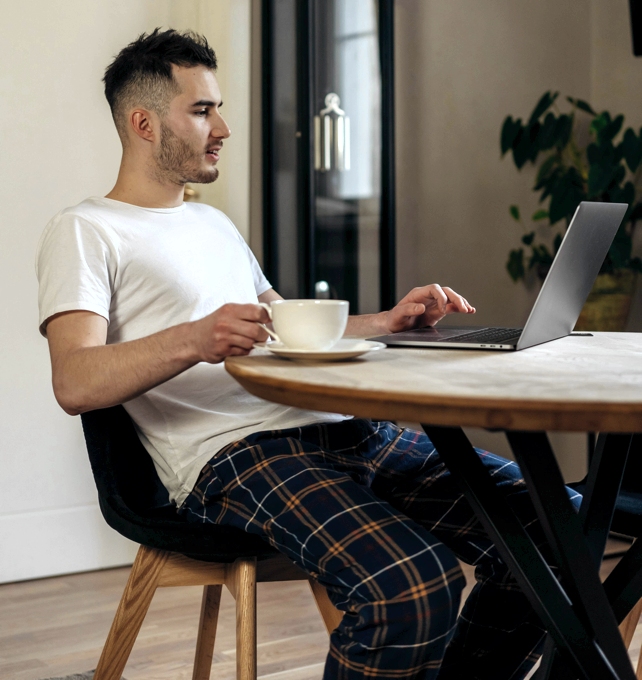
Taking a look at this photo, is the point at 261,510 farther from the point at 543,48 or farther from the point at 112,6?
the point at 543,48

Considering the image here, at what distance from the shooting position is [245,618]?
1.19m

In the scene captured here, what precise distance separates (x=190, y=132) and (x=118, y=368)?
55cm

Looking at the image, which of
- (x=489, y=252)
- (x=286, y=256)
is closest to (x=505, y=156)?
(x=489, y=252)

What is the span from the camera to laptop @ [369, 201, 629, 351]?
1.07m

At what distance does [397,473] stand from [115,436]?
0.44 m

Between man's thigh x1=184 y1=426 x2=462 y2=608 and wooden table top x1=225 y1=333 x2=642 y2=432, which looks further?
man's thigh x1=184 y1=426 x2=462 y2=608

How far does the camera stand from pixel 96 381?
45.4 inches

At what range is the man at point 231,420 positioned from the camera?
1.01 m

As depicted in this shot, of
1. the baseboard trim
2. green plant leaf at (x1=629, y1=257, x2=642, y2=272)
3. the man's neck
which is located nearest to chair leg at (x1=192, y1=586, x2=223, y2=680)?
the man's neck

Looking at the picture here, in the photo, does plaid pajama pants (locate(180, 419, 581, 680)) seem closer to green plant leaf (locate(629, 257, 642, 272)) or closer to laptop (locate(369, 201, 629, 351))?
laptop (locate(369, 201, 629, 351))

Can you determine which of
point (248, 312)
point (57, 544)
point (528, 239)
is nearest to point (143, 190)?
point (248, 312)

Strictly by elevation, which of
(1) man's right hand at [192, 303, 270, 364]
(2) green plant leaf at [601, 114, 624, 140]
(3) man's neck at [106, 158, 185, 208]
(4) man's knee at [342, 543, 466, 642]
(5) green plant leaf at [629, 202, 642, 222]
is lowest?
(4) man's knee at [342, 543, 466, 642]

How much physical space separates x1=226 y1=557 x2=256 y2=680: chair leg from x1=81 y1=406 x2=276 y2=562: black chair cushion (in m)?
0.02

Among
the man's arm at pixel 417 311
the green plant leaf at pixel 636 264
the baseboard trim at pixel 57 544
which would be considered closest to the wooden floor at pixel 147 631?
the baseboard trim at pixel 57 544
